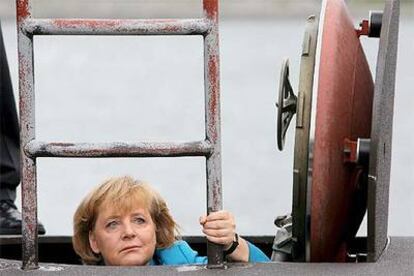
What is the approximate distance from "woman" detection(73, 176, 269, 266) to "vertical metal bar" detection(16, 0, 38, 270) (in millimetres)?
311

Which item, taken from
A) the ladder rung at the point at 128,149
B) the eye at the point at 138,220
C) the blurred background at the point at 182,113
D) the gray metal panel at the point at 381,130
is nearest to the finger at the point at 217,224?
the ladder rung at the point at 128,149

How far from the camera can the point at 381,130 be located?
2771 millimetres

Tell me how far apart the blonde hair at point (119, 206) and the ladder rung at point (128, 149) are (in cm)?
42

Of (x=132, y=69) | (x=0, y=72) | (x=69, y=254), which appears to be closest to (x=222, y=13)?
(x=132, y=69)

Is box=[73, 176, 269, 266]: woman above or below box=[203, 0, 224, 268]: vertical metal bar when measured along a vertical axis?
below

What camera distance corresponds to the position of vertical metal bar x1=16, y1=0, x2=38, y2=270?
279 cm

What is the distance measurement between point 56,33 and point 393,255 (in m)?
0.75

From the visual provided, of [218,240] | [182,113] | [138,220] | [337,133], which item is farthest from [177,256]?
[182,113]

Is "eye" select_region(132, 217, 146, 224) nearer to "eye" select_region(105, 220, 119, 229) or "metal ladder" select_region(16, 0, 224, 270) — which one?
"eye" select_region(105, 220, 119, 229)

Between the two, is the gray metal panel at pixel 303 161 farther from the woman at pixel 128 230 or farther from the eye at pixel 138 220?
the eye at pixel 138 220

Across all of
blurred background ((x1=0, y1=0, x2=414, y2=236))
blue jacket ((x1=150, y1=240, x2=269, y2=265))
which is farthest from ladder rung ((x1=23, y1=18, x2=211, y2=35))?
blurred background ((x1=0, y1=0, x2=414, y2=236))

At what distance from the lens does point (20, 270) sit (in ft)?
9.16

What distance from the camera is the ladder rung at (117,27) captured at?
276 centimetres

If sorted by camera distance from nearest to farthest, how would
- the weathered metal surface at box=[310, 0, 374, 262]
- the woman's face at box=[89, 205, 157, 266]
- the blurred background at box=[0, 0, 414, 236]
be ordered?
the weathered metal surface at box=[310, 0, 374, 262]
the woman's face at box=[89, 205, 157, 266]
the blurred background at box=[0, 0, 414, 236]
